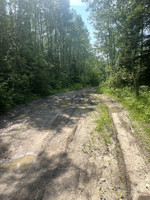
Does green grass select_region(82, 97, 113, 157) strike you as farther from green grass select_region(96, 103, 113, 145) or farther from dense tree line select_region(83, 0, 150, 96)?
dense tree line select_region(83, 0, 150, 96)

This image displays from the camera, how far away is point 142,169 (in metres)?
2.77

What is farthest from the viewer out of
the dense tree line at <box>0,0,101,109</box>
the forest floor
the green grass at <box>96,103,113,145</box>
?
the dense tree line at <box>0,0,101,109</box>

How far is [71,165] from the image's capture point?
2.94m

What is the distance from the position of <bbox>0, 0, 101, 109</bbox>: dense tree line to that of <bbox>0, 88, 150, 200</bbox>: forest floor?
449 centimetres

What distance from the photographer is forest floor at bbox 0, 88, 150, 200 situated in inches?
89.5

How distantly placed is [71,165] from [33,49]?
1472 cm

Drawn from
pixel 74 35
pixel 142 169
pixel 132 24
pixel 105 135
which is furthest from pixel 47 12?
pixel 142 169

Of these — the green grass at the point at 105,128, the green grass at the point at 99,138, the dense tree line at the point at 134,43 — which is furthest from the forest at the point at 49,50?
the green grass at the point at 99,138

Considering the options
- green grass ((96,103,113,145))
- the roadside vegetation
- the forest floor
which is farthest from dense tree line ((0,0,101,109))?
the roadside vegetation

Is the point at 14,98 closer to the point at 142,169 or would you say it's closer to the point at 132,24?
the point at 142,169

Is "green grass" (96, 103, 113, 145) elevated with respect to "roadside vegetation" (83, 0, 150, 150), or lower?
lower

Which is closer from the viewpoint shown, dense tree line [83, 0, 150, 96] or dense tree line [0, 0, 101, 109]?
dense tree line [83, 0, 150, 96]

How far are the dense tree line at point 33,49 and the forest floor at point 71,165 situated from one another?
449cm

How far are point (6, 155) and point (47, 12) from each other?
2354 cm
